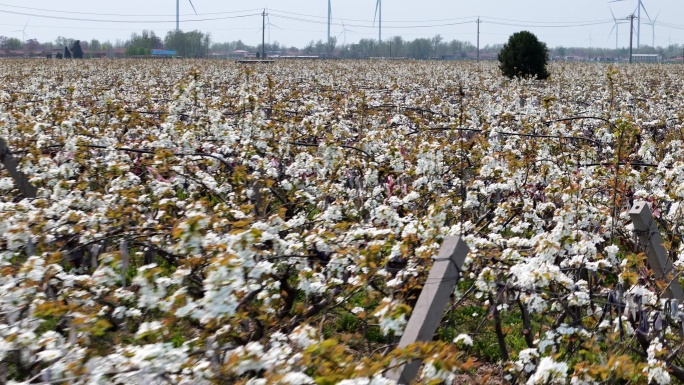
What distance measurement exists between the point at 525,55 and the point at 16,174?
62.0ft

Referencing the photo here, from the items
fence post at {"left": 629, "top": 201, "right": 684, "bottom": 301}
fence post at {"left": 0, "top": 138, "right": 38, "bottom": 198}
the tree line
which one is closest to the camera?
fence post at {"left": 629, "top": 201, "right": 684, "bottom": 301}

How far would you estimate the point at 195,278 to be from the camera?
3604mm

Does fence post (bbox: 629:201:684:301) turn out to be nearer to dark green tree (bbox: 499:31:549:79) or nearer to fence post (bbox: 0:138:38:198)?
fence post (bbox: 0:138:38:198)

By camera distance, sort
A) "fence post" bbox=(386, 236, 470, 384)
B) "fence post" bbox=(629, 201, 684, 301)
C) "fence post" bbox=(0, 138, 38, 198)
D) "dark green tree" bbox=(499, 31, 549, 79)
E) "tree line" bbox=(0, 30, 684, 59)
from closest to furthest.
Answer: "fence post" bbox=(386, 236, 470, 384) → "fence post" bbox=(629, 201, 684, 301) → "fence post" bbox=(0, 138, 38, 198) → "dark green tree" bbox=(499, 31, 549, 79) → "tree line" bbox=(0, 30, 684, 59)

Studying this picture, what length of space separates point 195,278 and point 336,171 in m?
2.71

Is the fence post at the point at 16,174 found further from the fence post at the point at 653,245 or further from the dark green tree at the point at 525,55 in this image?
the dark green tree at the point at 525,55

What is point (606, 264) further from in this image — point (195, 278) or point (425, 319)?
point (195, 278)

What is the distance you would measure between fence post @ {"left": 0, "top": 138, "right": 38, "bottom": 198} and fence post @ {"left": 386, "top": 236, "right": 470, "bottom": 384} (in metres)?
3.91

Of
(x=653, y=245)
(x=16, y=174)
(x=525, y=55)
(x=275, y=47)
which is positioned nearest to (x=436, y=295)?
(x=653, y=245)

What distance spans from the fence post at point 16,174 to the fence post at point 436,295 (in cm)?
391

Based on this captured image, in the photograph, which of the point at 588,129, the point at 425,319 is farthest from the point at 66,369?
the point at 588,129

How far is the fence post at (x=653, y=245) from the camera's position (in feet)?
13.9

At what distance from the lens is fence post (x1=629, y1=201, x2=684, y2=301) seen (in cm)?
425

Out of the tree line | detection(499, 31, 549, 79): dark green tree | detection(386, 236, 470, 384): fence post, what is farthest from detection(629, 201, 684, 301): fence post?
the tree line
